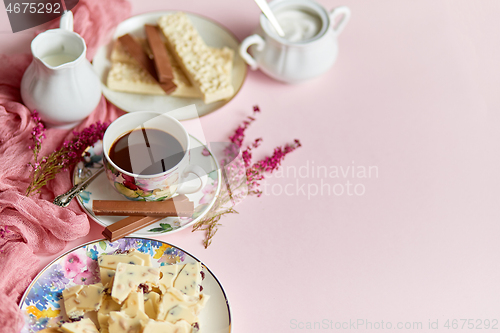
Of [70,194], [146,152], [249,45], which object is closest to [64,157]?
[70,194]

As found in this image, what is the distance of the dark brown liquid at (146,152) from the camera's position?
89 centimetres

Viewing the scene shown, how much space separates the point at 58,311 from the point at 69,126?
45 centimetres

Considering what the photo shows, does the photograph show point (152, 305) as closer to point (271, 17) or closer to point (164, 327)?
point (164, 327)

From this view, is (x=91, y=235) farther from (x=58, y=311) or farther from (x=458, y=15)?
(x=458, y=15)

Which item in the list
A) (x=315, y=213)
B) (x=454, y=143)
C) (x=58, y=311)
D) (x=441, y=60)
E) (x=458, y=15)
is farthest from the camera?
(x=458, y=15)

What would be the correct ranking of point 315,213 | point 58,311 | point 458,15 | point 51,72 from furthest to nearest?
point 458,15
point 315,213
point 51,72
point 58,311

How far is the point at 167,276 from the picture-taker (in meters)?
0.84

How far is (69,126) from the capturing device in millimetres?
1057

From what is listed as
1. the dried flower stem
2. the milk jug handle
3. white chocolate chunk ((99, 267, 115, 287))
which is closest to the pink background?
the dried flower stem

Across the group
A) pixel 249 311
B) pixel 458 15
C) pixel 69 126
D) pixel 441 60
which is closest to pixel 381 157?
pixel 441 60

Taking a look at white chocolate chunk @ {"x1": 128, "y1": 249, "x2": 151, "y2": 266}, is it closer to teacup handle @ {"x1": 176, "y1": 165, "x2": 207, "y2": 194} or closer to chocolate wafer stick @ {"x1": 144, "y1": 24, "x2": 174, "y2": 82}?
teacup handle @ {"x1": 176, "y1": 165, "x2": 207, "y2": 194}

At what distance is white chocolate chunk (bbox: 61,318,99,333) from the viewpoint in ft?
2.49

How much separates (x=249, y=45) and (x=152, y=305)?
0.69 metres

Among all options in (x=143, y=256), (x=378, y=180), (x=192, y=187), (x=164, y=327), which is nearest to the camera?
(x=164, y=327)
